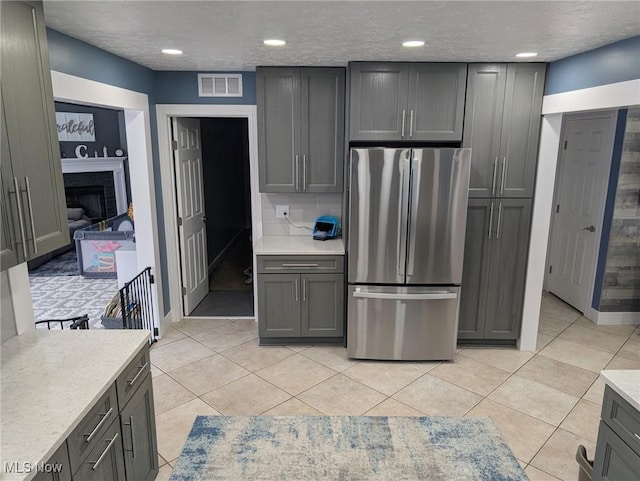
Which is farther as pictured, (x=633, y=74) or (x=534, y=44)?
(x=534, y=44)

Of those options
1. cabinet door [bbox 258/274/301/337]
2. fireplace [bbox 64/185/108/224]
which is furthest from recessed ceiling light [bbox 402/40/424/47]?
fireplace [bbox 64/185/108/224]

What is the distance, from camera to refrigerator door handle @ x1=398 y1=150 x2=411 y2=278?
10.9 ft

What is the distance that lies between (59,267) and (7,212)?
5.76 meters

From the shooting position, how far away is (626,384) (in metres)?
1.88

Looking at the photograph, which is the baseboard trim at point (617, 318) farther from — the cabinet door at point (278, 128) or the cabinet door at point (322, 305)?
the cabinet door at point (278, 128)

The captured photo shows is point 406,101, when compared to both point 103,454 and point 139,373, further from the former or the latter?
point 103,454

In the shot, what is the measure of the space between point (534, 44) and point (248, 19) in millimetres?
1816

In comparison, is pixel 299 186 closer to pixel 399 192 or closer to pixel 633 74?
pixel 399 192

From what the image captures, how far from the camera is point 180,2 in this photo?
1.96 meters

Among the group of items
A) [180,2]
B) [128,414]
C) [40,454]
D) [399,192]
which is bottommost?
[128,414]

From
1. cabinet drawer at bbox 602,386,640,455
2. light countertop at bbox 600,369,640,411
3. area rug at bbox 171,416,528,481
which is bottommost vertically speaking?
area rug at bbox 171,416,528,481

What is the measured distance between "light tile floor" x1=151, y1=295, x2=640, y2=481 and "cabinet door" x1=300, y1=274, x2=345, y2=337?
0.19 meters

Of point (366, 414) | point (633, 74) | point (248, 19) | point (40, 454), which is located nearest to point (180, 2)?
point (248, 19)

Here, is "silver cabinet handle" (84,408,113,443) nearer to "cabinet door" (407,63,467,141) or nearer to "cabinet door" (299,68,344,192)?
"cabinet door" (299,68,344,192)
